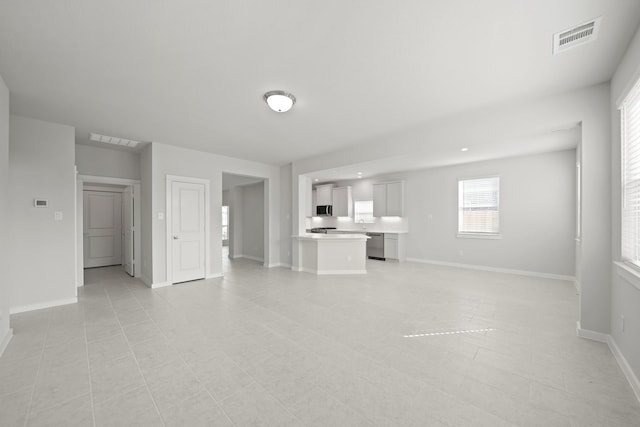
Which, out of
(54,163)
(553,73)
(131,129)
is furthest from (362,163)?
(54,163)

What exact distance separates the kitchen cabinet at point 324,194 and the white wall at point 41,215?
23.0 ft

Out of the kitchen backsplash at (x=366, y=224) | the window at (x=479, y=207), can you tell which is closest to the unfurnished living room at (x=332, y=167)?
the window at (x=479, y=207)

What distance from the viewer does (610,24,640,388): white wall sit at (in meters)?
2.08

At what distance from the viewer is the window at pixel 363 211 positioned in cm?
900

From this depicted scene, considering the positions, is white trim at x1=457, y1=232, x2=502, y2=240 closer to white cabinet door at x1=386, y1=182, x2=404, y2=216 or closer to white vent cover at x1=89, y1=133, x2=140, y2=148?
white cabinet door at x1=386, y1=182, x2=404, y2=216

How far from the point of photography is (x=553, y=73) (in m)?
2.65

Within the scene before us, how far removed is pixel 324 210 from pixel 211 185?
4.65m

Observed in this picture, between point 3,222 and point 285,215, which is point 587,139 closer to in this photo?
point 285,215

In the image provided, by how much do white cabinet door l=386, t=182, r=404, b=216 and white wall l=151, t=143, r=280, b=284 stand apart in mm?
3414

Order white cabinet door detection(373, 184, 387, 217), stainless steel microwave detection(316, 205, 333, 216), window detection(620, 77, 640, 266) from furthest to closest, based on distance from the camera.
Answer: stainless steel microwave detection(316, 205, 333, 216) → white cabinet door detection(373, 184, 387, 217) → window detection(620, 77, 640, 266)

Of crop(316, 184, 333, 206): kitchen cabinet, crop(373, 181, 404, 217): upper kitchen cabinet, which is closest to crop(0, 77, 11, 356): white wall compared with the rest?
crop(373, 181, 404, 217): upper kitchen cabinet

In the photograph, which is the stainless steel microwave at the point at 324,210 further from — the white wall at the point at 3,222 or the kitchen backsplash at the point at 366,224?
the white wall at the point at 3,222

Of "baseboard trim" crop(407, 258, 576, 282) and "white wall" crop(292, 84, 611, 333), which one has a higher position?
"white wall" crop(292, 84, 611, 333)

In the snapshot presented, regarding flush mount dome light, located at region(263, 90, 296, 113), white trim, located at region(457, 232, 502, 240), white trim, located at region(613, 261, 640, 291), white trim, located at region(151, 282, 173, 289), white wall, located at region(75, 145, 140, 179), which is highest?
flush mount dome light, located at region(263, 90, 296, 113)
